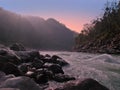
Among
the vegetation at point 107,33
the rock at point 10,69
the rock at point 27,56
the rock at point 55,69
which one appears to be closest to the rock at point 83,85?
the rock at point 10,69

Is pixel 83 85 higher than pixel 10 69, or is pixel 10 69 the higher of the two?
pixel 10 69

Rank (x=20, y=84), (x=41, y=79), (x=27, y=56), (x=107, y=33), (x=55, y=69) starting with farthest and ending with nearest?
(x=107, y=33) < (x=27, y=56) < (x=55, y=69) < (x=41, y=79) < (x=20, y=84)

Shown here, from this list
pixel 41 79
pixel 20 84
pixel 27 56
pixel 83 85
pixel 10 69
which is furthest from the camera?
pixel 27 56

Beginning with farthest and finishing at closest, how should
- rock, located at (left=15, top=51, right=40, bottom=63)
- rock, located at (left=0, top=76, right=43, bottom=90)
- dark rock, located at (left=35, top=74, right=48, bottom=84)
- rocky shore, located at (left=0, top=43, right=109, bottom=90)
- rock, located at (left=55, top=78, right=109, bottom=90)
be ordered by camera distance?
rock, located at (left=15, top=51, right=40, bottom=63)
dark rock, located at (left=35, top=74, right=48, bottom=84)
rock, located at (left=55, top=78, right=109, bottom=90)
rocky shore, located at (left=0, top=43, right=109, bottom=90)
rock, located at (left=0, top=76, right=43, bottom=90)

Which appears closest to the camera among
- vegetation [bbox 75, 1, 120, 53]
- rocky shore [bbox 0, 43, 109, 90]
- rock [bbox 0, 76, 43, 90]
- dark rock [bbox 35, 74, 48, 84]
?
rock [bbox 0, 76, 43, 90]

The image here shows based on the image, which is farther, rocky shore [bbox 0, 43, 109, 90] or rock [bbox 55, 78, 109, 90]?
rock [bbox 55, 78, 109, 90]

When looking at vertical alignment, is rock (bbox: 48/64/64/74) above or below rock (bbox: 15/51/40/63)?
below

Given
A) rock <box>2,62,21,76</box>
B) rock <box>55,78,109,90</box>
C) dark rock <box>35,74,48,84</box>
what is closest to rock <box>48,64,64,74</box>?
dark rock <box>35,74,48,84</box>

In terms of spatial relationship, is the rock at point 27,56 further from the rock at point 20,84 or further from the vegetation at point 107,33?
the vegetation at point 107,33

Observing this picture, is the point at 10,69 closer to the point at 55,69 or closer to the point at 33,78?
the point at 33,78

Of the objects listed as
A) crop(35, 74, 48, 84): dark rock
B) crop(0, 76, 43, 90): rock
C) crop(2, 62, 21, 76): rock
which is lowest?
crop(35, 74, 48, 84): dark rock

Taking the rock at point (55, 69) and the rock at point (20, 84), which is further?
the rock at point (55, 69)

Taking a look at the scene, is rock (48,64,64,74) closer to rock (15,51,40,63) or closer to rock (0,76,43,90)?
rock (15,51,40,63)

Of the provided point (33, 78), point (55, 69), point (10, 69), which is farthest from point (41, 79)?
point (55, 69)
